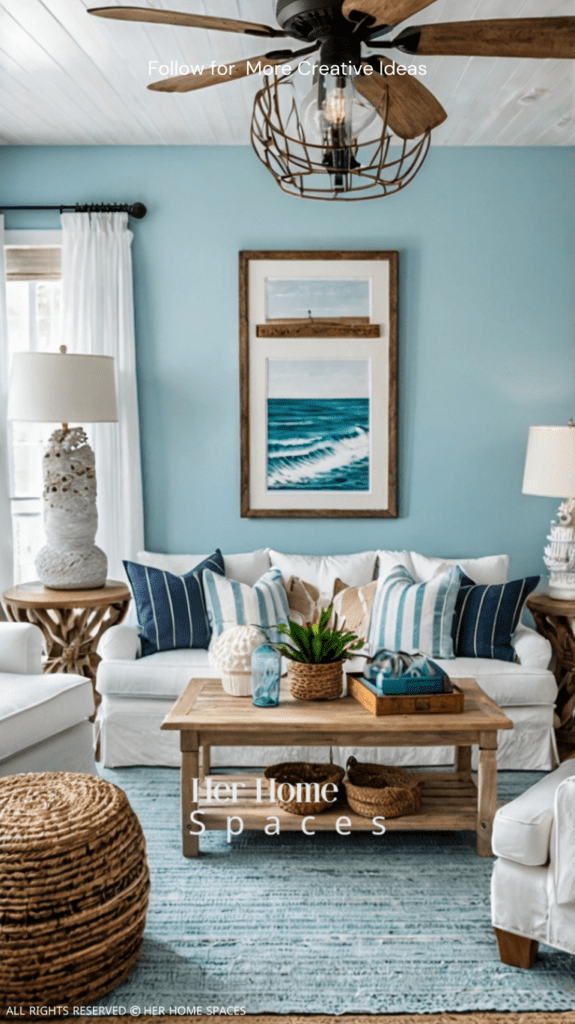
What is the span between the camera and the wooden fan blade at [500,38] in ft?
5.53

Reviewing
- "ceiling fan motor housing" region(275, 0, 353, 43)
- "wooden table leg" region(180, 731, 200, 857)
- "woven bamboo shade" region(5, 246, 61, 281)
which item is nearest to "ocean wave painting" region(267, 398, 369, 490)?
"woven bamboo shade" region(5, 246, 61, 281)

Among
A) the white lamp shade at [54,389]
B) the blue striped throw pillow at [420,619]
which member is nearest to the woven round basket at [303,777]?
the blue striped throw pillow at [420,619]

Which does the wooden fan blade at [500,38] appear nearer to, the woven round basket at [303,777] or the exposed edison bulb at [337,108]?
the exposed edison bulb at [337,108]

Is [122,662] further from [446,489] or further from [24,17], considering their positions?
[24,17]

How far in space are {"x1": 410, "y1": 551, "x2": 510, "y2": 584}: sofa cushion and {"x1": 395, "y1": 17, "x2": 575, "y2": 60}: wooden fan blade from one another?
2.38 m

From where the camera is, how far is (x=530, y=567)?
13.8 ft

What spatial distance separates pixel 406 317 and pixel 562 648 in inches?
68.6

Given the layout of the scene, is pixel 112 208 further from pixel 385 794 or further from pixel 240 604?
pixel 385 794

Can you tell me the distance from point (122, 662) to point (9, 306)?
2.01m

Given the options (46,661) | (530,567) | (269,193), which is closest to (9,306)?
(269,193)

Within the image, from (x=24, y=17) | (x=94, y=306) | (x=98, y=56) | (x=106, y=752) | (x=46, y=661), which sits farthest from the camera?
(x=94, y=306)

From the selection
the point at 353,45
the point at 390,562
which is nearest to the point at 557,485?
the point at 390,562

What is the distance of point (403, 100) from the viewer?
2.00 metres

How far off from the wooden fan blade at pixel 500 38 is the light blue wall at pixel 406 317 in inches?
89.9
